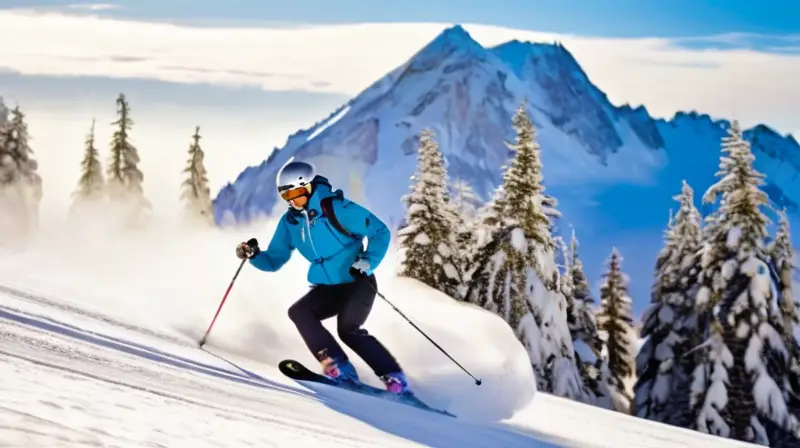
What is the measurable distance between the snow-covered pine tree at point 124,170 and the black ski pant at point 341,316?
44.7 m

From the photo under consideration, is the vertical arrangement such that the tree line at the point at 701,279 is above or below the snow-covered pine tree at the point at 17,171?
below

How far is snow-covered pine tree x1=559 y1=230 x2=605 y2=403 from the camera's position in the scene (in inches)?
1237

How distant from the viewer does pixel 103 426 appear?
3.35m

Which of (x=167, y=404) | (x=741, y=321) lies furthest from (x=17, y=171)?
(x=167, y=404)

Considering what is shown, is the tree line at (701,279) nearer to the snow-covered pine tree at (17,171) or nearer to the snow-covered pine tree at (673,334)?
the snow-covered pine tree at (673,334)

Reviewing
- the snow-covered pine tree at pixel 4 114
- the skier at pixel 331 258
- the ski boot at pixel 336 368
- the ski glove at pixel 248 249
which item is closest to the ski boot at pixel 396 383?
the skier at pixel 331 258

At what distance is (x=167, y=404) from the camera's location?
436cm

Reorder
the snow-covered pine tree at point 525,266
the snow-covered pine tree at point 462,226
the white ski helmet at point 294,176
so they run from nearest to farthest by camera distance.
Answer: the white ski helmet at point 294,176 < the snow-covered pine tree at point 525,266 < the snow-covered pine tree at point 462,226

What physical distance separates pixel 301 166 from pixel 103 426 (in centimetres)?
477

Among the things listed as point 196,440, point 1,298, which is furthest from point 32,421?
point 1,298

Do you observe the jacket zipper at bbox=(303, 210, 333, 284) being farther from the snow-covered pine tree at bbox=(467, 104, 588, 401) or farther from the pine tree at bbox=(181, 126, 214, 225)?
the pine tree at bbox=(181, 126, 214, 225)

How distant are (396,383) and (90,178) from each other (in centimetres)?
4641

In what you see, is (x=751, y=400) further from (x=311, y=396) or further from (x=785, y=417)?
(x=311, y=396)

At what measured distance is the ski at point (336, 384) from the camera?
7898 mm
